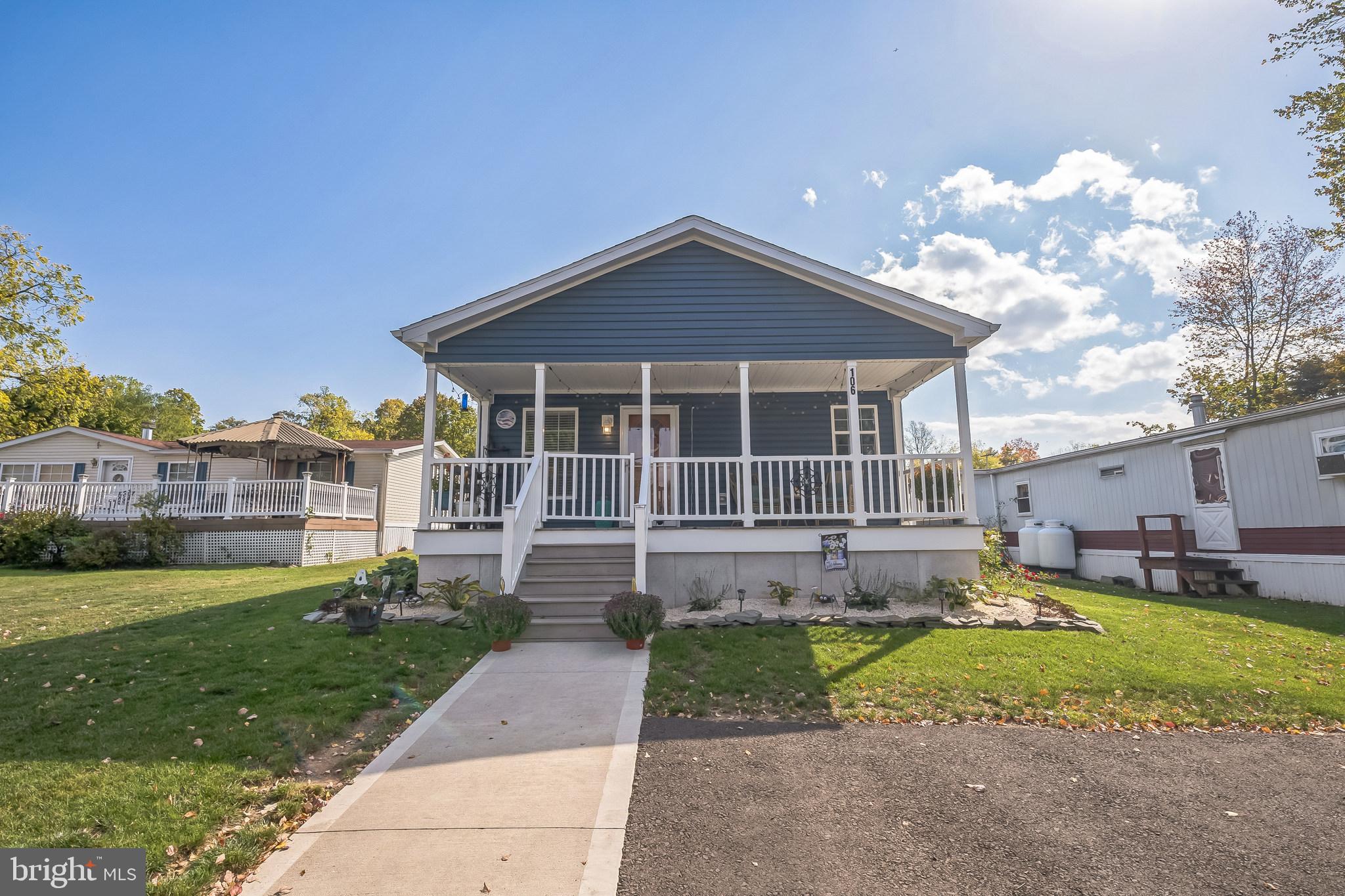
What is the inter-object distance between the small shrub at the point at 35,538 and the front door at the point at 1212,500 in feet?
81.8

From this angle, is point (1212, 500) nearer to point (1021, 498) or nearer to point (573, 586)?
point (1021, 498)

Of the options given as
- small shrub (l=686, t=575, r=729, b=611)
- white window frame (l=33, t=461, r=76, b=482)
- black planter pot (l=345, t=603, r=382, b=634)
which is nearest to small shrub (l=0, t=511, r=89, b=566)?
white window frame (l=33, t=461, r=76, b=482)

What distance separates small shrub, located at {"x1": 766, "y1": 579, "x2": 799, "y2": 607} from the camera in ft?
25.7

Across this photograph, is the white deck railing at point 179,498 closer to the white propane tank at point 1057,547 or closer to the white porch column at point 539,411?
the white porch column at point 539,411

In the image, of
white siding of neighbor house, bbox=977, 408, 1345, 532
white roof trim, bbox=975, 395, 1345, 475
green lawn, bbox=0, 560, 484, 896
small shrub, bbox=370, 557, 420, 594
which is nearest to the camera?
green lawn, bbox=0, 560, 484, 896

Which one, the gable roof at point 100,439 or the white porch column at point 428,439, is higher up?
the gable roof at point 100,439

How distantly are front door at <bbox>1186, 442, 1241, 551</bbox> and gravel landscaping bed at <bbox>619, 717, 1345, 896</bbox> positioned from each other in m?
9.67

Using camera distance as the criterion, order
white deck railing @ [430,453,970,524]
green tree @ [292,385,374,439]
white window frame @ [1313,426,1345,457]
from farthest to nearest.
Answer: green tree @ [292,385,374,439]
white window frame @ [1313,426,1345,457]
white deck railing @ [430,453,970,524]

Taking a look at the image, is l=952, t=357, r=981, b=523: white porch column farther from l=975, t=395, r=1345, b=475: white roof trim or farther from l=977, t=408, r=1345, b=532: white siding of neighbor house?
l=977, t=408, r=1345, b=532: white siding of neighbor house

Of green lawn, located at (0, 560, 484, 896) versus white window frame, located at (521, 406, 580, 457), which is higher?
white window frame, located at (521, 406, 580, 457)

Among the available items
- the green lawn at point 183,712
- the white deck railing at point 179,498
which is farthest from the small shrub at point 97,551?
the green lawn at point 183,712

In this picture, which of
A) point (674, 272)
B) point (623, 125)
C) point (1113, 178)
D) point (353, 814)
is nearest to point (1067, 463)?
point (1113, 178)

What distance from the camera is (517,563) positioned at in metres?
7.53

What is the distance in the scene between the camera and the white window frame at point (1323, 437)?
9656 mm
